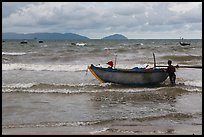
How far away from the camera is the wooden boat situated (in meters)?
16.0

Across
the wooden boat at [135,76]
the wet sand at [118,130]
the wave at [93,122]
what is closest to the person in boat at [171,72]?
the wooden boat at [135,76]

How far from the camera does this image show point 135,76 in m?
16.0

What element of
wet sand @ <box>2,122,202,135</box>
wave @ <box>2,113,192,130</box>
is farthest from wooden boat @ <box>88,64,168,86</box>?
wet sand @ <box>2,122,202,135</box>

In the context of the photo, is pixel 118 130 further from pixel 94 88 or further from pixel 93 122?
pixel 94 88

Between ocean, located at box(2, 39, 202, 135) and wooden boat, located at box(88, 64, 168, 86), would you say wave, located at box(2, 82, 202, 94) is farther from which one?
wooden boat, located at box(88, 64, 168, 86)

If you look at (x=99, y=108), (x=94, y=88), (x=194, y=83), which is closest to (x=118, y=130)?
(x=99, y=108)

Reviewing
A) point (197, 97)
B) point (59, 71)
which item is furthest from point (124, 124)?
point (59, 71)

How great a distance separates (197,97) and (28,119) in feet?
22.5

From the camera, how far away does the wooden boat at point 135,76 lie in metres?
16.0

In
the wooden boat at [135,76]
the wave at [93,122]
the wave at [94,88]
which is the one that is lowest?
the wave at [93,122]

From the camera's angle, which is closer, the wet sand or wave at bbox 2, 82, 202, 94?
the wet sand

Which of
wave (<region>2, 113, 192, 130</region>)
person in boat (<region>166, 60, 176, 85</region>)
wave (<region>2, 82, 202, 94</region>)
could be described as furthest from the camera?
person in boat (<region>166, 60, 176, 85</region>)

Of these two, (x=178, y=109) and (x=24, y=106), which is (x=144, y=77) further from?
(x=24, y=106)

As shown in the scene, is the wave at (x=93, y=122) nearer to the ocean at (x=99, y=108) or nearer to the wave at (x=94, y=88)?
the ocean at (x=99, y=108)
